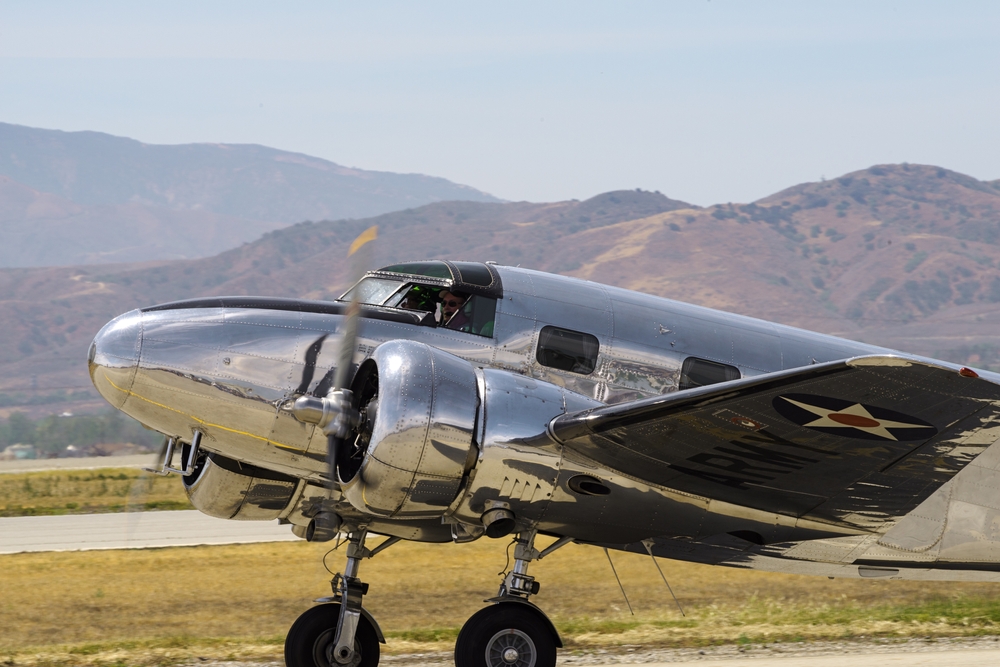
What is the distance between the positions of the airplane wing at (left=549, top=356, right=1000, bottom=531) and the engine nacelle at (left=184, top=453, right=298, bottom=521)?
323 cm

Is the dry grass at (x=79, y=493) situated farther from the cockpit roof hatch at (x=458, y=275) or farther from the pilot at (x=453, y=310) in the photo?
the pilot at (x=453, y=310)

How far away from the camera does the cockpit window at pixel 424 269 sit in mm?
9219

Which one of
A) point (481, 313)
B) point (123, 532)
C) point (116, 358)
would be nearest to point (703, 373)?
point (481, 313)

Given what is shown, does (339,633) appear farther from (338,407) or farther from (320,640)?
(338,407)

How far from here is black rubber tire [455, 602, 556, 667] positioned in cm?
839

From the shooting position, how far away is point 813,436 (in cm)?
758

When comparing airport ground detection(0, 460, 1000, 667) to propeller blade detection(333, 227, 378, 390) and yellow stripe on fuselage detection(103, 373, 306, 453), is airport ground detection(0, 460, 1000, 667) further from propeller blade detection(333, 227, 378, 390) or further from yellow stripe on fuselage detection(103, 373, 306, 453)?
propeller blade detection(333, 227, 378, 390)

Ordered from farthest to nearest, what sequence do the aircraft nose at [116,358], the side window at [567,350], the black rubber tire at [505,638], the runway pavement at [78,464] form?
the runway pavement at [78,464]
the side window at [567,350]
the black rubber tire at [505,638]
the aircraft nose at [116,358]

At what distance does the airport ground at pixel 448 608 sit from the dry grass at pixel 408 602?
32 mm

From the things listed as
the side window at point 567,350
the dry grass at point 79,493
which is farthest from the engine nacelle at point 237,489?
the dry grass at point 79,493

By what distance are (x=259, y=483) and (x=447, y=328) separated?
2436mm

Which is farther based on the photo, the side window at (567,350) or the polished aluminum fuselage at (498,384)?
the side window at (567,350)

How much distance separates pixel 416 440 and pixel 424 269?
218cm

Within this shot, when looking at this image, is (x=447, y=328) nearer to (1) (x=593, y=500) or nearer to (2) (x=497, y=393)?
(2) (x=497, y=393)
